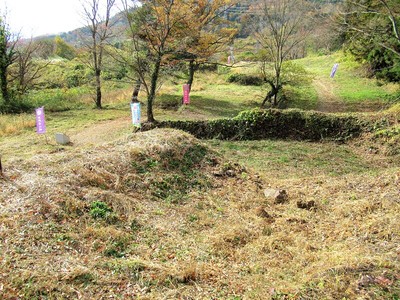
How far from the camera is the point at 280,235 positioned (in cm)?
418

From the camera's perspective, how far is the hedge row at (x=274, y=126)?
10688 mm

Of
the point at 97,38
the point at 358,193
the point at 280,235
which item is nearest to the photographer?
the point at 280,235

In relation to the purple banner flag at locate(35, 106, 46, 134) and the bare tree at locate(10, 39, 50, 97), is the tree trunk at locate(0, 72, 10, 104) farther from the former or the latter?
the purple banner flag at locate(35, 106, 46, 134)

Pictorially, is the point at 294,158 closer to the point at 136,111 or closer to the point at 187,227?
the point at 136,111

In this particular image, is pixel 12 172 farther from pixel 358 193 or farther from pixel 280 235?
pixel 358 193

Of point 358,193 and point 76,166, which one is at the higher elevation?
point 76,166

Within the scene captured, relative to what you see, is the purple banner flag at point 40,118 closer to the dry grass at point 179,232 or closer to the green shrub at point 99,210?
the dry grass at point 179,232

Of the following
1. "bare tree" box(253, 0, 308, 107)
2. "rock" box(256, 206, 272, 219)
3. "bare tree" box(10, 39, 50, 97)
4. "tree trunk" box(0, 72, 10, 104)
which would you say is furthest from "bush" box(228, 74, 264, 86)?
"rock" box(256, 206, 272, 219)

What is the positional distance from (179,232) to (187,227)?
225 mm

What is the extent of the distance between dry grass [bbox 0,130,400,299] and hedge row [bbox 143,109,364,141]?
4458 mm

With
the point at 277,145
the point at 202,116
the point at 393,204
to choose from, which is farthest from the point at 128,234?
the point at 202,116

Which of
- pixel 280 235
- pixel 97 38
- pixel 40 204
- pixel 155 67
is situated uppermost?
pixel 97 38

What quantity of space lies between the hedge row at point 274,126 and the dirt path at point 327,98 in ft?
16.2

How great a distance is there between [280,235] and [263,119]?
23.5 ft
